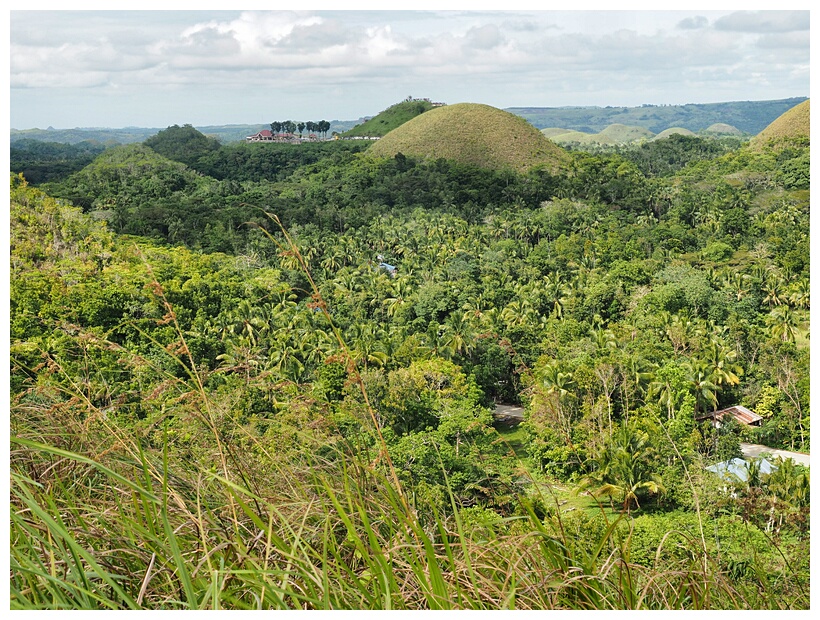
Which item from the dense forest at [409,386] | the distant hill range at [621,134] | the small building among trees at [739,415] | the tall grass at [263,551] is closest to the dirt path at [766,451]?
the dense forest at [409,386]

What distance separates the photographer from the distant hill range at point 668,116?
85688 mm

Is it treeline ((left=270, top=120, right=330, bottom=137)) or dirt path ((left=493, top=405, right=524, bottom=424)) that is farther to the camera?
treeline ((left=270, top=120, right=330, bottom=137))

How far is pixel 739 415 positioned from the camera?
1611 centimetres

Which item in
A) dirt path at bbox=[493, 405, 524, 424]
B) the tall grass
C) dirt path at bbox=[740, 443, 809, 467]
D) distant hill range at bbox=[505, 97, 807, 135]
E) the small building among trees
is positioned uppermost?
distant hill range at bbox=[505, 97, 807, 135]

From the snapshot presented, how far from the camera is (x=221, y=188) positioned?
136 ft

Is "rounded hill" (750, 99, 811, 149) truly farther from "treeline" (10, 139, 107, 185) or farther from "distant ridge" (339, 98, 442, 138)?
"treeline" (10, 139, 107, 185)

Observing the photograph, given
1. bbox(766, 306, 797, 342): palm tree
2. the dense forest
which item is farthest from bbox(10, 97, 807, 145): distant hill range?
bbox(766, 306, 797, 342): palm tree

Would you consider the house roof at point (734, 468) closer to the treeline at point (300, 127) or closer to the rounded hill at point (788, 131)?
the rounded hill at point (788, 131)

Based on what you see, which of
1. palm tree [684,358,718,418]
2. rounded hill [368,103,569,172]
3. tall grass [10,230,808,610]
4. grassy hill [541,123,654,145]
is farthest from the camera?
grassy hill [541,123,654,145]

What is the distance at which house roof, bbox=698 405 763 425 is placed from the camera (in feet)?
52.0
